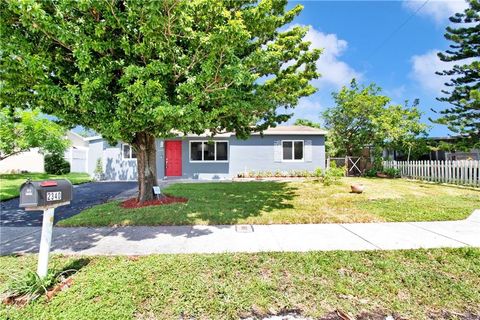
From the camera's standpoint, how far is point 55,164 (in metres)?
19.6

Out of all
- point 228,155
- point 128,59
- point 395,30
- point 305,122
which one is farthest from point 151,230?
point 305,122

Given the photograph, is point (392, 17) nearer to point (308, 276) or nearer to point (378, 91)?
point (378, 91)

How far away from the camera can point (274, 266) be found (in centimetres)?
345

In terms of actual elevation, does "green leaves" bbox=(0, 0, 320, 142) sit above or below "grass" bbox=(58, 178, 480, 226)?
above

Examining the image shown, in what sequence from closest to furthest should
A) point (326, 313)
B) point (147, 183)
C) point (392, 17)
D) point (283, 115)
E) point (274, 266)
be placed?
point (326, 313)
point (274, 266)
point (147, 183)
point (283, 115)
point (392, 17)

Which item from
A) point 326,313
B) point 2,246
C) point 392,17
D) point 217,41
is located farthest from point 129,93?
point 392,17

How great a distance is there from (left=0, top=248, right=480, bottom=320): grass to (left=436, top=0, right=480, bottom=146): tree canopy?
15292 millimetres

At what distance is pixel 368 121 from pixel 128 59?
16.8 meters

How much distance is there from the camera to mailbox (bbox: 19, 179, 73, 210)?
107 inches

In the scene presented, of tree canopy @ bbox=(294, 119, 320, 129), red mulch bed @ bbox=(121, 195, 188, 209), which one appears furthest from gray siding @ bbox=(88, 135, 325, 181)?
tree canopy @ bbox=(294, 119, 320, 129)

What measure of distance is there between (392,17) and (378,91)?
23.8 feet

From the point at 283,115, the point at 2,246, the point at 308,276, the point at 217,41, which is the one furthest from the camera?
the point at 283,115

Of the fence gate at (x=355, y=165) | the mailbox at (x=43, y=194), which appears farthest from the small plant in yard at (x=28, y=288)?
the fence gate at (x=355, y=165)

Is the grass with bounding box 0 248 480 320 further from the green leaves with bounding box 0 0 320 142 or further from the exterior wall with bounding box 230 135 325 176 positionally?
the exterior wall with bounding box 230 135 325 176
